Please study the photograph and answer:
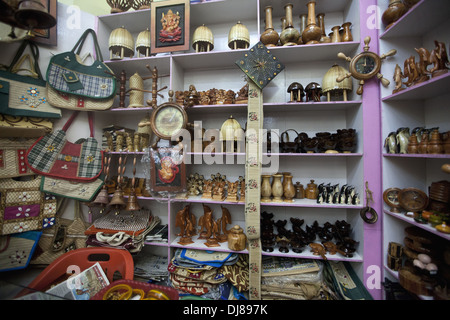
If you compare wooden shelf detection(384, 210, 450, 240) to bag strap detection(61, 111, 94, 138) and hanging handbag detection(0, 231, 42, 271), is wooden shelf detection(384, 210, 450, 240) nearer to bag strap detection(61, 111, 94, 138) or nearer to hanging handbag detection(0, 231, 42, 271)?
bag strap detection(61, 111, 94, 138)

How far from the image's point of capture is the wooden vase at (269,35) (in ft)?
5.74

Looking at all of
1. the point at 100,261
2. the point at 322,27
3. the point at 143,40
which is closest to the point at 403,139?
the point at 322,27

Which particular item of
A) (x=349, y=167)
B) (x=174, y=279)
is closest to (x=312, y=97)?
(x=349, y=167)

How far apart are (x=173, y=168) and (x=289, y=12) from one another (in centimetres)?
189

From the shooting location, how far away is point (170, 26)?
1.86 meters

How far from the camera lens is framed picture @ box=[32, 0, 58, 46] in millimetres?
1885

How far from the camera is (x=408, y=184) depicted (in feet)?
5.10

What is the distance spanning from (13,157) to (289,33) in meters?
2.83

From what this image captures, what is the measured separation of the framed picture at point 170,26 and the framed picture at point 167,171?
1.08 m

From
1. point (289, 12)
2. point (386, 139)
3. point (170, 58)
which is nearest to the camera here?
point (386, 139)

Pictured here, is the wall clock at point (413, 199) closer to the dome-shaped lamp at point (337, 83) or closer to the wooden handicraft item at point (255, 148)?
the dome-shaped lamp at point (337, 83)

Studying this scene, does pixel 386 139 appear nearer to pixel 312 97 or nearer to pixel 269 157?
pixel 312 97

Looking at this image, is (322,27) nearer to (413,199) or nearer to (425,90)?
(425,90)

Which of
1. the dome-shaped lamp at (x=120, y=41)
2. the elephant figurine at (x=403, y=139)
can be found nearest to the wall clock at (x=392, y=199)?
the elephant figurine at (x=403, y=139)
